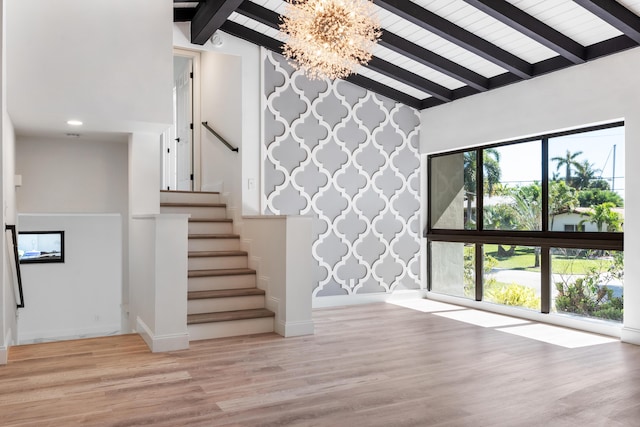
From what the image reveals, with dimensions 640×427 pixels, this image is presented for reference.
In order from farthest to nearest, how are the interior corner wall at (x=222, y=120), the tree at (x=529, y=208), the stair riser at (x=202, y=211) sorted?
the stair riser at (x=202, y=211)
the interior corner wall at (x=222, y=120)
the tree at (x=529, y=208)

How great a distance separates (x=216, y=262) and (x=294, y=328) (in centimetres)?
128

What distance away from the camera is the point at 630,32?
420 centimetres

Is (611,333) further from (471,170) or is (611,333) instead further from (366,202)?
(366,202)

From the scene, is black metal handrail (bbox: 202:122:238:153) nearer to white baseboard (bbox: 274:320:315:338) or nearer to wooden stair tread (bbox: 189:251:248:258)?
wooden stair tread (bbox: 189:251:248:258)

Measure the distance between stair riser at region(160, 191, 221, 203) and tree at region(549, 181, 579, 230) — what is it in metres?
3.99

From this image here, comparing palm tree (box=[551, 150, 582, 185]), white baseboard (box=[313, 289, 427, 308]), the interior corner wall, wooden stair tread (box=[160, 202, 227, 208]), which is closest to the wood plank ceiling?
the interior corner wall

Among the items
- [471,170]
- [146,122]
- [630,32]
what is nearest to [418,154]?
[471,170]

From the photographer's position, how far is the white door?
7625mm

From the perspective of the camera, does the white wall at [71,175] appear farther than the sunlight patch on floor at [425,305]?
No

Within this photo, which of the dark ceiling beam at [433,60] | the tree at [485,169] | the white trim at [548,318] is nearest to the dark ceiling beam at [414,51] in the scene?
the dark ceiling beam at [433,60]

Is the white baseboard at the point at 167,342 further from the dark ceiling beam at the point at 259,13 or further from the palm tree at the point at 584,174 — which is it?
the palm tree at the point at 584,174

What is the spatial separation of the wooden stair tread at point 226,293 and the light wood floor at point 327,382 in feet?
1.65

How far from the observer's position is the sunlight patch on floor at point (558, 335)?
4516mm

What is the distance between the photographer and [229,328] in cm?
466
